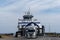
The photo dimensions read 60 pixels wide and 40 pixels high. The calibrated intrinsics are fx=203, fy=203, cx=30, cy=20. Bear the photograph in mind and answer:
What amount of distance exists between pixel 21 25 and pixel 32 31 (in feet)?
62.6

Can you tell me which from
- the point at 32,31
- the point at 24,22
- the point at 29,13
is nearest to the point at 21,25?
the point at 24,22

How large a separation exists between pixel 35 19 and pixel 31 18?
2054 mm

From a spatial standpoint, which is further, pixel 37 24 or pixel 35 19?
pixel 35 19

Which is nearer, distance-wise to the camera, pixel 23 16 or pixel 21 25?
pixel 21 25

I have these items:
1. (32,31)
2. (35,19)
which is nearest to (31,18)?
(35,19)

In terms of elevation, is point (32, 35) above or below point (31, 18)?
below

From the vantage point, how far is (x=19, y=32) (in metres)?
79.8

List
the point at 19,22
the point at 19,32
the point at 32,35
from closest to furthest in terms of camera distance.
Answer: the point at 32,35
the point at 19,32
the point at 19,22

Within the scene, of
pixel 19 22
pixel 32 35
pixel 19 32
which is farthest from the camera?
pixel 19 22

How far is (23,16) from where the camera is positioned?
87312 mm

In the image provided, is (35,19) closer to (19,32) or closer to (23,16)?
(23,16)

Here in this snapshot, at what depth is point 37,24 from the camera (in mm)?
81500

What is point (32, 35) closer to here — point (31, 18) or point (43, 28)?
point (43, 28)

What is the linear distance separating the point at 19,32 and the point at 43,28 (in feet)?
32.4
